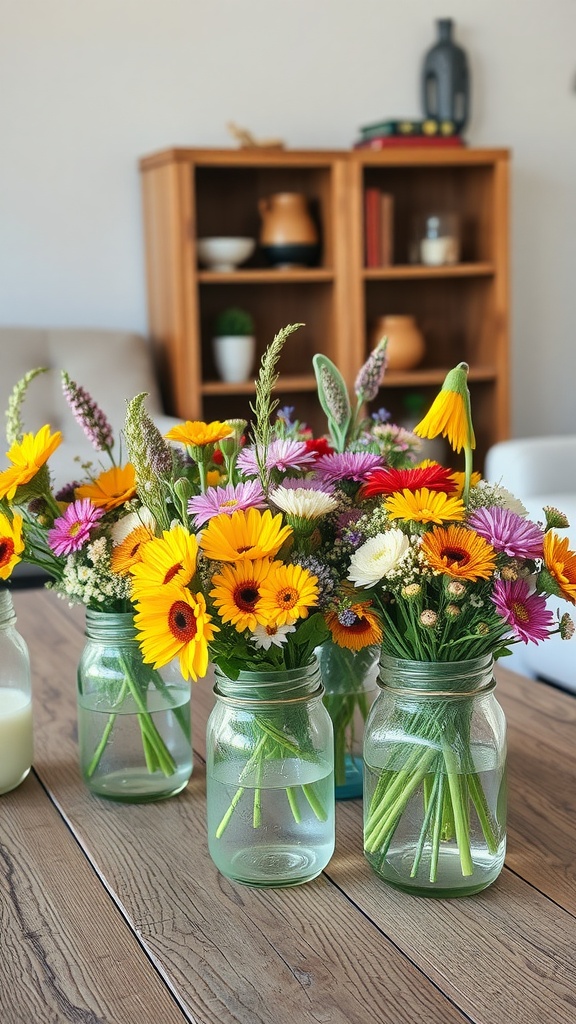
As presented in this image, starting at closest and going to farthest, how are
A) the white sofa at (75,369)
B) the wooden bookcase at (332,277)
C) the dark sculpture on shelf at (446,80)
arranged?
the white sofa at (75,369) → the wooden bookcase at (332,277) → the dark sculpture on shelf at (446,80)

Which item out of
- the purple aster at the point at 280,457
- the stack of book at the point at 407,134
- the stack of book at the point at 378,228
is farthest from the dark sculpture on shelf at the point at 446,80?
the purple aster at the point at 280,457

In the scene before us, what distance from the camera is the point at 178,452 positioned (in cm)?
99

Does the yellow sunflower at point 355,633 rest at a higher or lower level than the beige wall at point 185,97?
lower

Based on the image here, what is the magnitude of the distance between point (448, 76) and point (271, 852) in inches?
148

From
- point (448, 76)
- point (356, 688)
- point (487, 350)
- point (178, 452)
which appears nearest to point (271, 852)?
point (356, 688)

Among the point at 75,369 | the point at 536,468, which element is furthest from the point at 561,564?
the point at 75,369

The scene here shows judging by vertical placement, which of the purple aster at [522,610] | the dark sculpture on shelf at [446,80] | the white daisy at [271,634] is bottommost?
the white daisy at [271,634]

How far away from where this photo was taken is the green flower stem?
0.98m

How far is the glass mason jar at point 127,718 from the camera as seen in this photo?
0.97m

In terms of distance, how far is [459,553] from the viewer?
2.51 feet

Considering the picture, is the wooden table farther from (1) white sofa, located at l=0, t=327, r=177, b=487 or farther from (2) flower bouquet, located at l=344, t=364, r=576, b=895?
(1) white sofa, located at l=0, t=327, r=177, b=487

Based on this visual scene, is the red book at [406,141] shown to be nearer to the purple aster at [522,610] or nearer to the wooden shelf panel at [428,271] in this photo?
the wooden shelf panel at [428,271]

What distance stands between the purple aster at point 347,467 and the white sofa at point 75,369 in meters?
2.50

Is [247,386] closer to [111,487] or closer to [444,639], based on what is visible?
[111,487]
